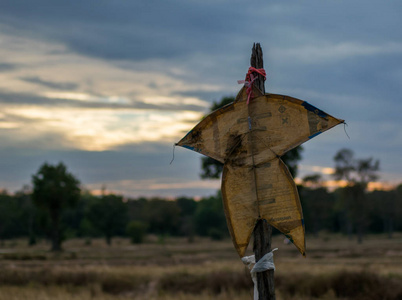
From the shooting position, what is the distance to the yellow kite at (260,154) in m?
4.40

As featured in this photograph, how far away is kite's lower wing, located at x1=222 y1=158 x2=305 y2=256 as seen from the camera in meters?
4.39

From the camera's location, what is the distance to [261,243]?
4371 millimetres

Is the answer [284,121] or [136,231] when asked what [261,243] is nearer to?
[284,121]

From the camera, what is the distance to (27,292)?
715 inches

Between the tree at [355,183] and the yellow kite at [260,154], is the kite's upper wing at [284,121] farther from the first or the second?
the tree at [355,183]

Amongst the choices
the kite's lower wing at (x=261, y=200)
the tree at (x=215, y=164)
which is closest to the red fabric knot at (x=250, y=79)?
the kite's lower wing at (x=261, y=200)

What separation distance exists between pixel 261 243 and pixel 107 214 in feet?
228

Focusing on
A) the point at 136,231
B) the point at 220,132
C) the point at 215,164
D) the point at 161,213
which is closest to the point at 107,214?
the point at 136,231

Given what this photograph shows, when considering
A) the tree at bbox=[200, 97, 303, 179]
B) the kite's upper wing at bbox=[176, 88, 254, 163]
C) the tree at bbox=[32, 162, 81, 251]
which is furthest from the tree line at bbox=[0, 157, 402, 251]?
the kite's upper wing at bbox=[176, 88, 254, 163]

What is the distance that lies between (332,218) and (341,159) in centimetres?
3090

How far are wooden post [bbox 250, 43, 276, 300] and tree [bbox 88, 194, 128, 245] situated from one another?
2713 inches

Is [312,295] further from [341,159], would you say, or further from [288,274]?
[341,159]

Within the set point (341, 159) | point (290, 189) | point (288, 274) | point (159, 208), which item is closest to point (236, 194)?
point (290, 189)

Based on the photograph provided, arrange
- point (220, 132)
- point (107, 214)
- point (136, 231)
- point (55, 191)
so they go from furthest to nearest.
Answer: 1. point (107, 214)
2. point (136, 231)
3. point (55, 191)
4. point (220, 132)
